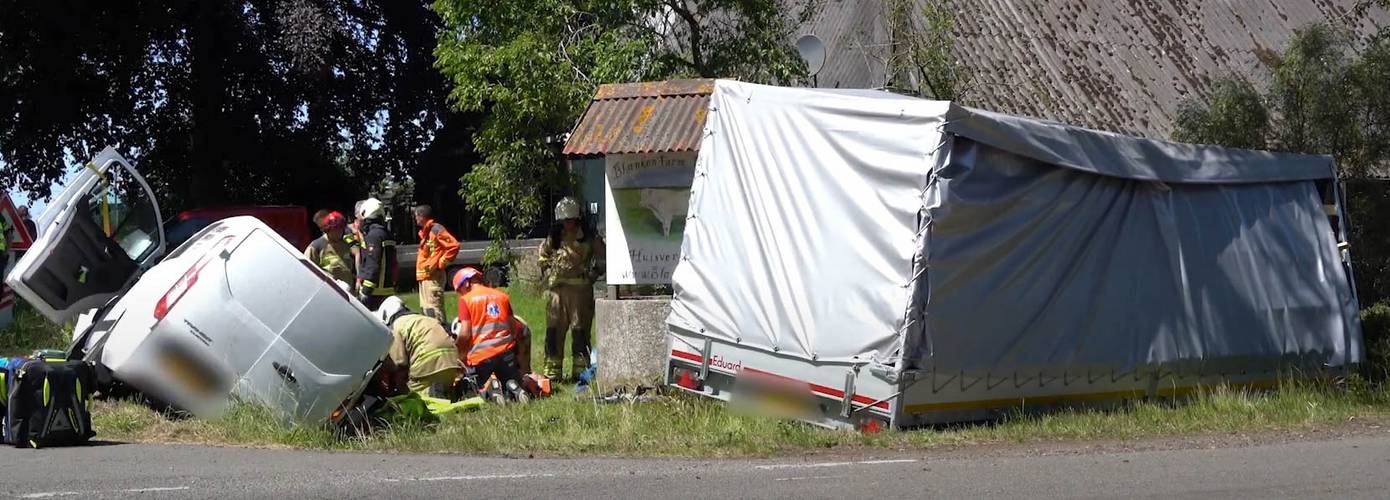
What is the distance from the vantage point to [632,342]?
486 inches

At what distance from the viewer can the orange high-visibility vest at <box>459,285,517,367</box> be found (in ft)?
38.5

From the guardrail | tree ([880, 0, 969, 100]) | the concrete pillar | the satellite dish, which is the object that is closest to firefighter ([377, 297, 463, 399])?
the concrete pillar

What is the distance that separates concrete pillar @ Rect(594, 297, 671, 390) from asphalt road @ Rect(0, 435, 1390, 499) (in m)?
3.44

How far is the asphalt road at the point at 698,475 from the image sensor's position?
24.1 feet

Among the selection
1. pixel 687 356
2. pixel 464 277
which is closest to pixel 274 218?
pixel 464 277

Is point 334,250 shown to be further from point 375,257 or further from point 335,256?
point 375,257

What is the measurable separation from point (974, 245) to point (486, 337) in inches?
162

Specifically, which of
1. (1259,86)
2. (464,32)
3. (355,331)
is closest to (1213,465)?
(355,331)

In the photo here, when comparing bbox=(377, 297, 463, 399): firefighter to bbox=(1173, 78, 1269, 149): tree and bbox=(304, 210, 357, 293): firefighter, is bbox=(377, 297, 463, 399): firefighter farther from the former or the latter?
bbox=(1173, 78, 1269, 149): tree

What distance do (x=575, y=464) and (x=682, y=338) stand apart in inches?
84.3

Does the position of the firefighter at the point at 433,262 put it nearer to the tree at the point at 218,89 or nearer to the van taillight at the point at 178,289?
→ the van taillight at the point at 178,289

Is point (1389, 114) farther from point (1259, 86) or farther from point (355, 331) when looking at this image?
point (355, 331)

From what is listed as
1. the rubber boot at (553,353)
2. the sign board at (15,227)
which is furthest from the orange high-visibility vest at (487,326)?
the sign board at (15,227)

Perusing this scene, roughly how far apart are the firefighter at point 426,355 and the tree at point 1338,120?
30.7 ft
